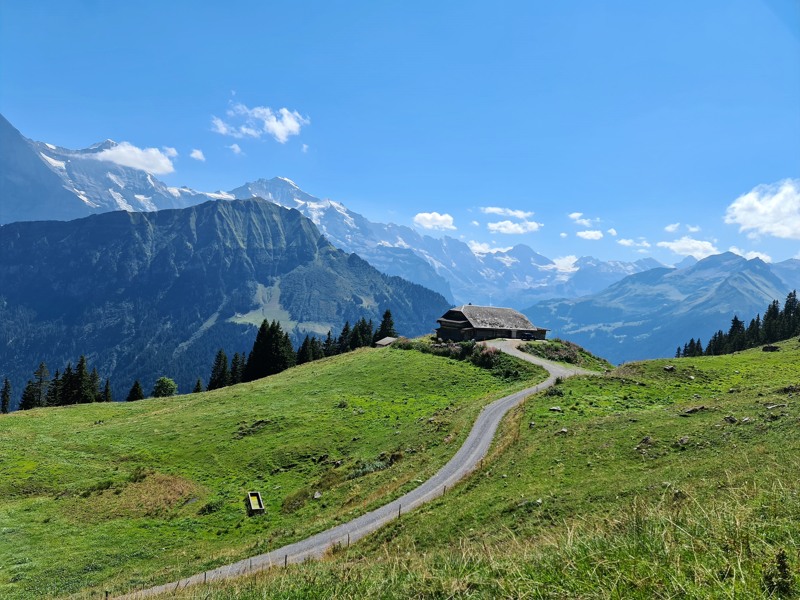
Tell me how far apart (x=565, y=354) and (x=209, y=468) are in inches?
2081

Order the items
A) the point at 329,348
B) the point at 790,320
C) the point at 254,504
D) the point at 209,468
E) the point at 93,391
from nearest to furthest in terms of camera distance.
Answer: the point at 254,504, the point at 209,468, the point at 93,391, the point at 790,320, the point at 329,348

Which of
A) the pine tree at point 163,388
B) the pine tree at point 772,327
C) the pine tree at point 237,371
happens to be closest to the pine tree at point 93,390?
the pine tree at point 163,388

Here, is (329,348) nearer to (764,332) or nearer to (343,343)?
(343,343)

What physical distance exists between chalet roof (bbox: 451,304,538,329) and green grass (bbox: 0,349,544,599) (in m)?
22.1

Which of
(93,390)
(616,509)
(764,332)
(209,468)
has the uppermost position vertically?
(93,390)

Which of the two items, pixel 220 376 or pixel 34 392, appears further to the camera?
pixel 220 376

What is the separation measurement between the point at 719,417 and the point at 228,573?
29421 millimetres

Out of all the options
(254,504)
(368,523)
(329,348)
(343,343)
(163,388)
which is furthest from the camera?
(343,343)

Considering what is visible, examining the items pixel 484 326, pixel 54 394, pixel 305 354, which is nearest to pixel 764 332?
pixel 484 326

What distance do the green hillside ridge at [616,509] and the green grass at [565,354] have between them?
14.9 meters

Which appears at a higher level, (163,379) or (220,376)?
(163,379)

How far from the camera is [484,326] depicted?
82625 millimetres

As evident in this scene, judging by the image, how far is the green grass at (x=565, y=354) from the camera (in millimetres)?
65875

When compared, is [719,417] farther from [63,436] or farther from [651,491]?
[63,436]
